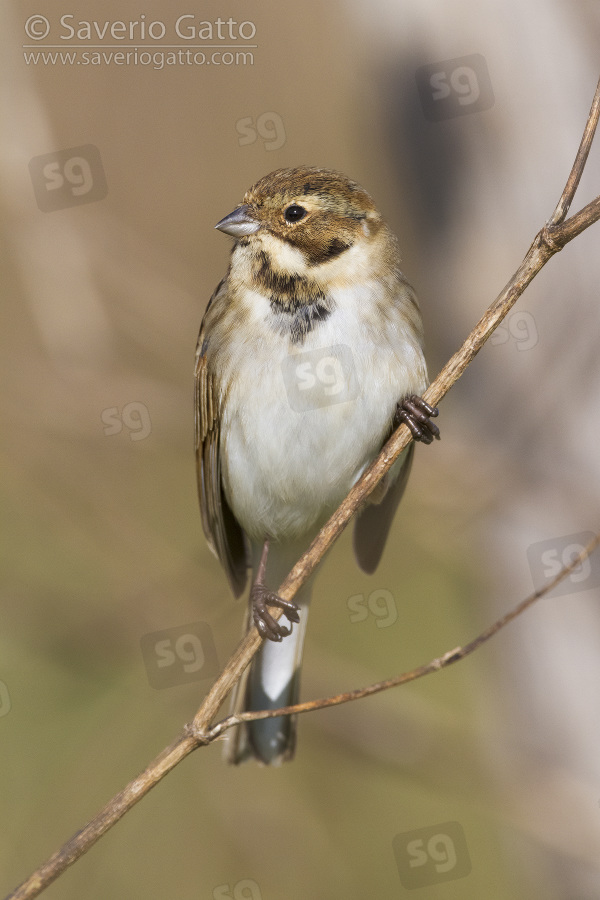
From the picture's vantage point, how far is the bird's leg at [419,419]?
3.02 m

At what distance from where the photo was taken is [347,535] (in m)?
4.37

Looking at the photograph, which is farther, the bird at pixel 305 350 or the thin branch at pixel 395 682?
the bird at pixel 305 350

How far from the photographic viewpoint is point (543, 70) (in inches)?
135

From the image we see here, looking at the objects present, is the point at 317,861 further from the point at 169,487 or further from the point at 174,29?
Result: the point at 174,29

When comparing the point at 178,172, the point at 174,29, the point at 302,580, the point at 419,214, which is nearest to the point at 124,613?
the point at 302,580

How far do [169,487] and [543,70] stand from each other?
276cm

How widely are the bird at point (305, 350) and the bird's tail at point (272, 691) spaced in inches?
21.4

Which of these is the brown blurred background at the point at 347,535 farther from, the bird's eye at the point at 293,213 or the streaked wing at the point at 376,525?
the bird's eye at the point at 293,213

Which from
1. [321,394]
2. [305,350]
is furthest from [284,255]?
[321,394]

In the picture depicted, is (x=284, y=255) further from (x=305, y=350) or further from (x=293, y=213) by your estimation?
(x=305, y=350)

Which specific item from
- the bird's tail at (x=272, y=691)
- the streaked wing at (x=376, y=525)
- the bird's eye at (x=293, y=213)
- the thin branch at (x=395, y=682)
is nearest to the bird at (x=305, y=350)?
the bird's eye at (x=293, y=213)

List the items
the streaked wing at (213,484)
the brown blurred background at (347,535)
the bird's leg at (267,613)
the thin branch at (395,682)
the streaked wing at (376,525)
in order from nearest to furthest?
the thin branch at (395,682) → the bird's leg at (267,613) → the streaked wing at (213,484) → the brown blurred background at (347,535) → the streaked wing at (376,525)

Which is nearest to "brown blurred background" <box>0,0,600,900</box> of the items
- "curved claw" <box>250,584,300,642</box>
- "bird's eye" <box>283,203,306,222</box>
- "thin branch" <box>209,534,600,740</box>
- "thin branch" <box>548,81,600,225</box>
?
"curved claw" <box>250,584,300,642</box>

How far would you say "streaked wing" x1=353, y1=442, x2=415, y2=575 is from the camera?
144 inches
